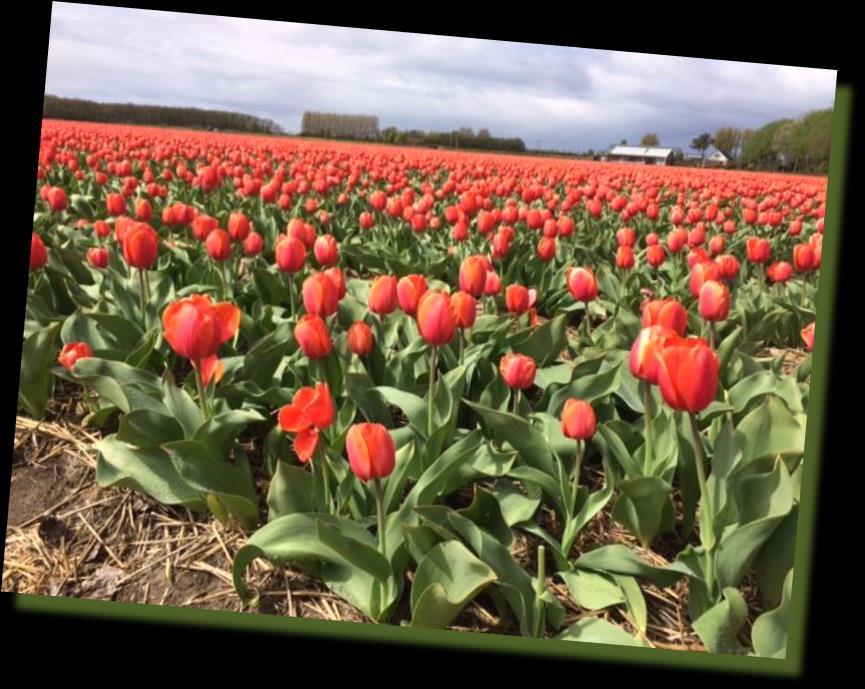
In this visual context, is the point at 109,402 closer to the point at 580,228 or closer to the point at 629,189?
the point at 580,228

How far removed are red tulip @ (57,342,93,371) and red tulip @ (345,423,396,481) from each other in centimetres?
130

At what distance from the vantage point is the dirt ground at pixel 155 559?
1643mm

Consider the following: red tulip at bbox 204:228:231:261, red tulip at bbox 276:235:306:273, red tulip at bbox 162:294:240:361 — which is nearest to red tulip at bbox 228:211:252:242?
red tulip at bbox 204:228:231:261

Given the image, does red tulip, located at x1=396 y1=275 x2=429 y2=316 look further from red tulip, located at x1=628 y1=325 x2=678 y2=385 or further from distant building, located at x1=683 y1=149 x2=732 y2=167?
distant building, located at x1=683 y1=149 x2=732 y2=167

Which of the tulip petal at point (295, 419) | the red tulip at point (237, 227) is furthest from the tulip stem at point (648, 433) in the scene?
the red tulip at point (237, 227)

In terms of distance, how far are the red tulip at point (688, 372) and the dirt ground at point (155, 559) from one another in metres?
0.62

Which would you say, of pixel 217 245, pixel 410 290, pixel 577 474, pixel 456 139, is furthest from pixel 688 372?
pixel 456 139

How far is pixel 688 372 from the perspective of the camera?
4.48 feet

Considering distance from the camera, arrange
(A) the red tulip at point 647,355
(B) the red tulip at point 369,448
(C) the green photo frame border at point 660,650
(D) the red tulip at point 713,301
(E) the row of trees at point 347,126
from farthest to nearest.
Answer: (E) the row of trees at point 347,126 → (D) the red tulip at point 713,301 → (A) the red tulip at point 647,355 → (B) the red tulip at point 369,448 → (C) the green photo frame border at point 660,650

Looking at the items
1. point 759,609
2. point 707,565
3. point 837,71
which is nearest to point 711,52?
point 837,71

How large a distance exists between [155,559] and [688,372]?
4.70 feet

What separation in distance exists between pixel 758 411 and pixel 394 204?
383cm

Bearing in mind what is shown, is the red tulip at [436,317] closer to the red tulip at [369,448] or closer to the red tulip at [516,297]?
the red tulip at [369,448]

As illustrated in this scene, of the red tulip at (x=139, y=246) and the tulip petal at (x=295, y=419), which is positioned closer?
the tulip petal at (x=295, y=419)
